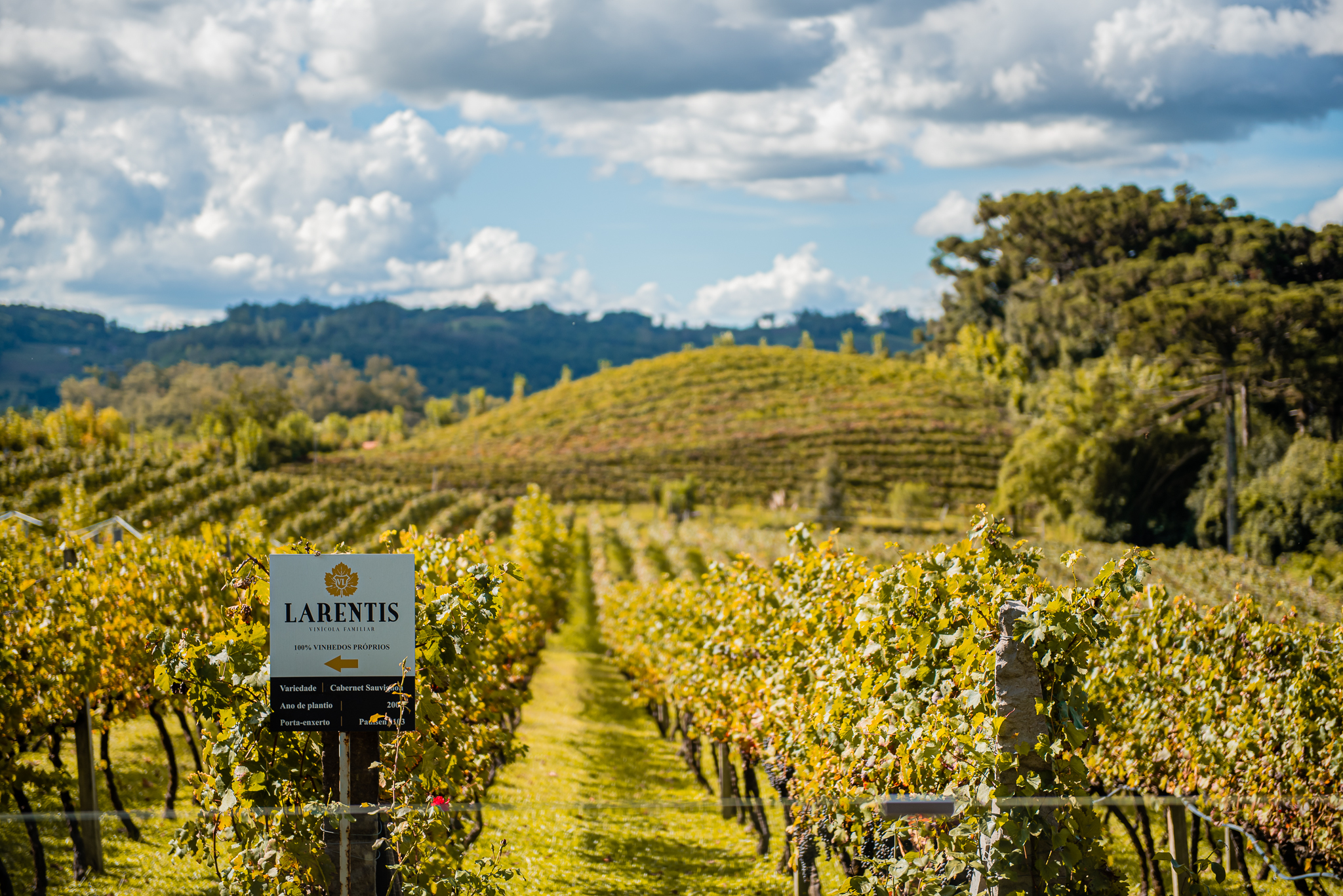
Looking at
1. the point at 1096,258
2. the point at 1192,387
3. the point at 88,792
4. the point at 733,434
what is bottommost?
the point at 88,792

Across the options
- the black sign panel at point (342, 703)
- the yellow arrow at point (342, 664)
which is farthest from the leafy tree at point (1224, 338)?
the yellow arrow at point (342, 664)

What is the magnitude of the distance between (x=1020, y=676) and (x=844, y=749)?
180cm

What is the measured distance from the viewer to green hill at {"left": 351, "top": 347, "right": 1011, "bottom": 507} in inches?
2650

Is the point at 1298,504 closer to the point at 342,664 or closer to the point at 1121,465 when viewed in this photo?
the point at 1121,465

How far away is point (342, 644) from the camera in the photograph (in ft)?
14.7

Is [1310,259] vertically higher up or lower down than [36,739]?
higher up

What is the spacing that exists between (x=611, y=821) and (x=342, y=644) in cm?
921

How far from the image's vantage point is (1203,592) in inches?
1097

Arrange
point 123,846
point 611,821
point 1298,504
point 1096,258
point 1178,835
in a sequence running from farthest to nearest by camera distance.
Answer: point 1096,258 → point 1298,504 → point 611,821 → point 123,846 → point 1178,835

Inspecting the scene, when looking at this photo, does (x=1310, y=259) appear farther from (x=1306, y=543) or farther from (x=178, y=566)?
(x=178, y=566)

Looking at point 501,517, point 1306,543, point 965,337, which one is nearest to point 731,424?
point 965,337

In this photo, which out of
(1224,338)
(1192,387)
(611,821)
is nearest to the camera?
(611,821)

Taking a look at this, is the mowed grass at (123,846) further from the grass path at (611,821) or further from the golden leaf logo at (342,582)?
the golden leaf logo at (342,582)

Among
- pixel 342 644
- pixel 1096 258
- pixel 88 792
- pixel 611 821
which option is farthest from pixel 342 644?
pixel 1096 258
